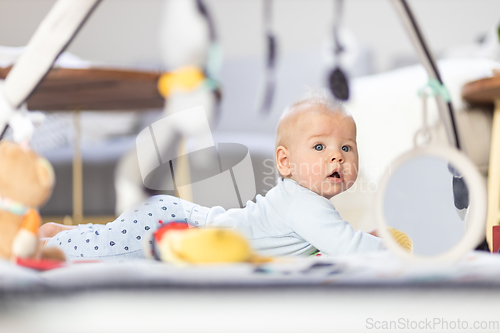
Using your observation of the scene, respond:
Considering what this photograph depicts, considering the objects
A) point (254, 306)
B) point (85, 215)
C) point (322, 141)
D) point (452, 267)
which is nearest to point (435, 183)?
point (322, 141)

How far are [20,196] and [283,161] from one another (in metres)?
0.38

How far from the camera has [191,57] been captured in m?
0.43

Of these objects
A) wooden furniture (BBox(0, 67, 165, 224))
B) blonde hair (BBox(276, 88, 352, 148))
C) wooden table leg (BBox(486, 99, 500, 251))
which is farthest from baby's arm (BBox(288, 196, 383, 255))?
wooden table leg (BBox(486, 99, 500, 251))

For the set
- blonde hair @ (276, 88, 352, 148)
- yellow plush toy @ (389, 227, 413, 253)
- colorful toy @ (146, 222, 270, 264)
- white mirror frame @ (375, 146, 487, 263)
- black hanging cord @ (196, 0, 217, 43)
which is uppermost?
black hanging cord @ (196, 0, 217, 43)

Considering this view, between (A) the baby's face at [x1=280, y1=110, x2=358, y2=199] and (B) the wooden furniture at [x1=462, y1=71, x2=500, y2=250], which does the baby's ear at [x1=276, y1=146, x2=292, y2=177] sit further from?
(B) the wooden furniture at [x1=462, y1=71, x2=500, y2=250]

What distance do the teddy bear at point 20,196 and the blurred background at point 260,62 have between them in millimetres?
346

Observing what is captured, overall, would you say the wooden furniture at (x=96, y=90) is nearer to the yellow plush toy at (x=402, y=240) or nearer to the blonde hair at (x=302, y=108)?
the blonde hair at (x=302, y=108)

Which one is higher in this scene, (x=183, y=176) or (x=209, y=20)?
(x=209, y=20)

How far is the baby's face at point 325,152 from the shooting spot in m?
0.63

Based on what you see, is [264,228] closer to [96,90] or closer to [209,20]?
[209,20]

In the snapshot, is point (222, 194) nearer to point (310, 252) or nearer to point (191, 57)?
point (310, 252)

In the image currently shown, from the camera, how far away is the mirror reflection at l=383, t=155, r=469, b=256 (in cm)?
53

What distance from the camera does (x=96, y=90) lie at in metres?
0.96

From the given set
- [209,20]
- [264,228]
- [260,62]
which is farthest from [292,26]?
[209,20]
